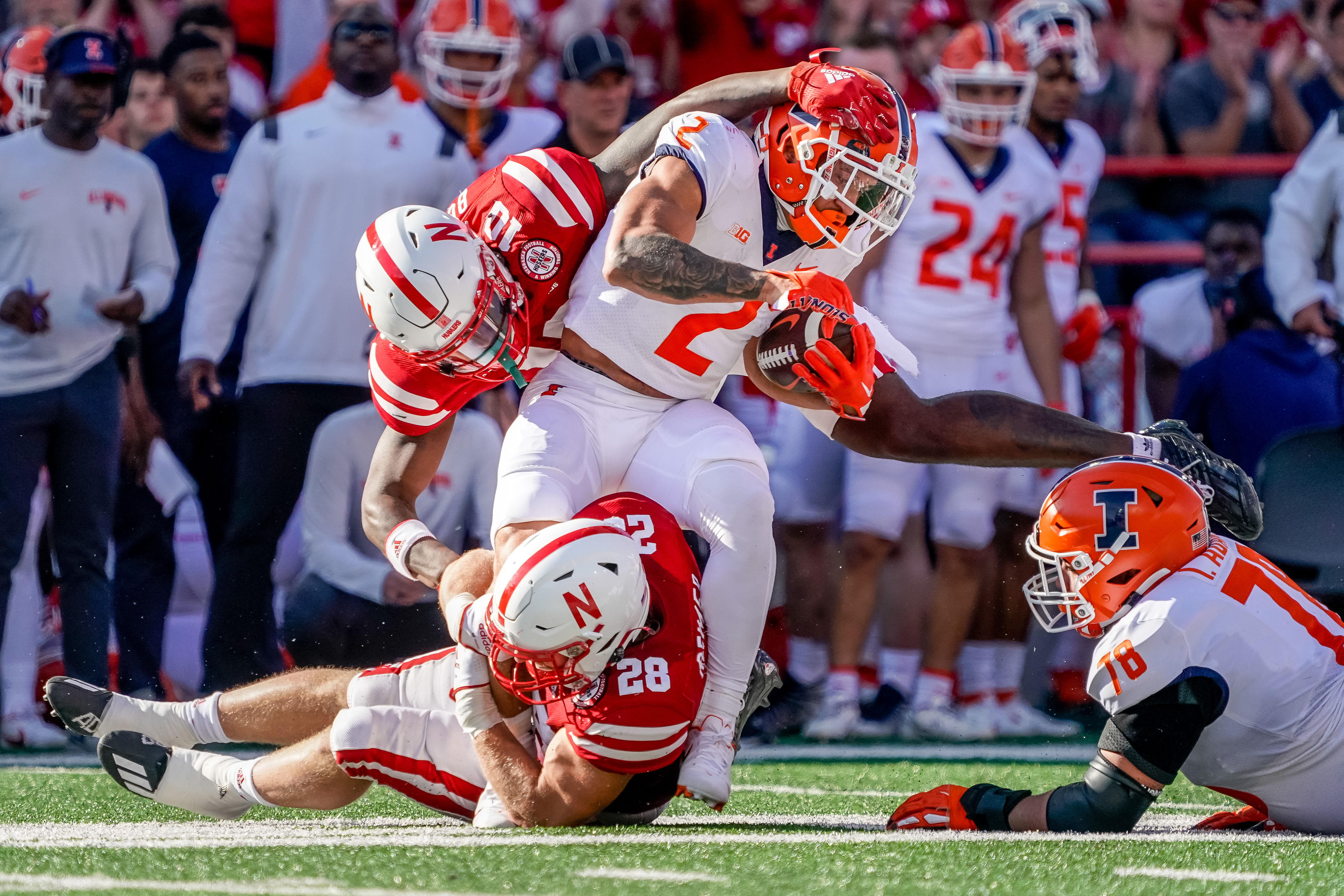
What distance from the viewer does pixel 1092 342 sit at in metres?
7.32

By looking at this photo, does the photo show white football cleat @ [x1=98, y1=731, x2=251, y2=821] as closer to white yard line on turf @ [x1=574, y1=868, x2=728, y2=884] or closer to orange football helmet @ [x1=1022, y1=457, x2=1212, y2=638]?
white yard line on turf @ [x1=574, y1=868, x2=728, y2=884]

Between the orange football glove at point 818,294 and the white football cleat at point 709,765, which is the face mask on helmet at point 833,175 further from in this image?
the white football cleat at point 709,765

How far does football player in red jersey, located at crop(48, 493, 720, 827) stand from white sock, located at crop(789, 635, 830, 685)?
2.99 meters

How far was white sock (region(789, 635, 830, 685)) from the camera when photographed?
7.14 meters

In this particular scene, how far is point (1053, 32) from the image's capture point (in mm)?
7590

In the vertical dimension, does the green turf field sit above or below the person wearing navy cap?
below

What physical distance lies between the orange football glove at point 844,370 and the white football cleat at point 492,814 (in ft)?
3.87

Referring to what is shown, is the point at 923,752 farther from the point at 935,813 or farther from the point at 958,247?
the point at 935,813

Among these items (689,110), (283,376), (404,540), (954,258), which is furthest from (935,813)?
(283,376)

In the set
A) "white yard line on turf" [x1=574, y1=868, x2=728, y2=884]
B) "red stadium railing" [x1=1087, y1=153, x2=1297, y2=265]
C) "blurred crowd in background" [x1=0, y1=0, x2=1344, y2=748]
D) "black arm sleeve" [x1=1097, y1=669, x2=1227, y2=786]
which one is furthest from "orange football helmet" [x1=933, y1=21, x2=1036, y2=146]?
"white yard line on turf" [x1=574, y1=868, x2=728, y2=884]

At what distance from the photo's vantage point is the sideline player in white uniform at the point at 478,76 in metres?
7.32

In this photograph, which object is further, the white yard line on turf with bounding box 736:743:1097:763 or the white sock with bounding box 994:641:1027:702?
the white sock with bounding box 994:641:1027:702

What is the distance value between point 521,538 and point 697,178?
92cm

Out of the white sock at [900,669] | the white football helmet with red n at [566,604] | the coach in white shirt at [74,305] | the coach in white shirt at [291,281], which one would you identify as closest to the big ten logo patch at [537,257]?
the white football helmet with red n at [566,604]
